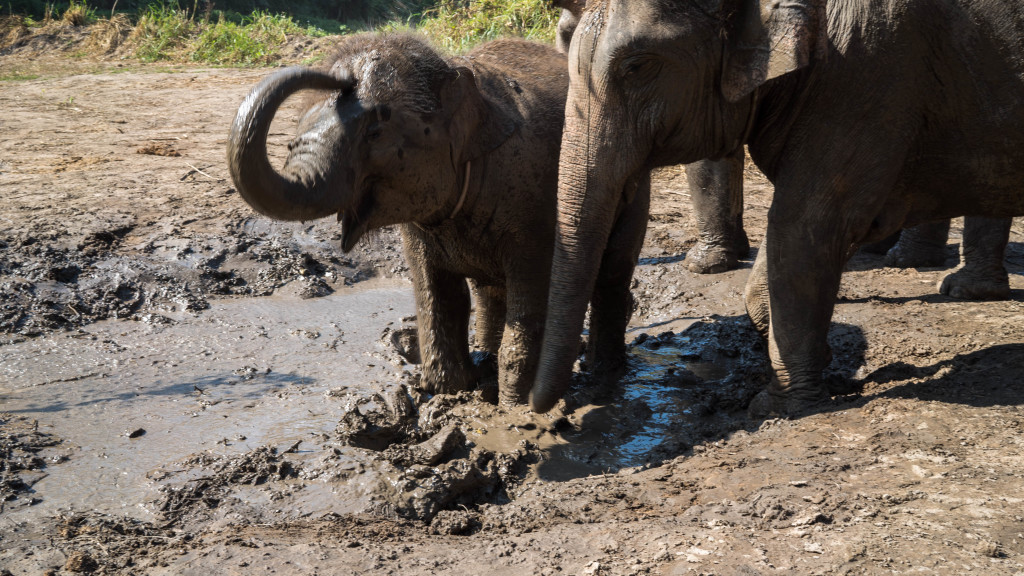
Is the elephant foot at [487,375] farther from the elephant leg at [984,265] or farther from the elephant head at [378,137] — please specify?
the elephant leg at [984,265]

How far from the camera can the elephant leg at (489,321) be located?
562 cm

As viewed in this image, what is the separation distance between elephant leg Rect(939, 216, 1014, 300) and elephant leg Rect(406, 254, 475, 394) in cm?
325

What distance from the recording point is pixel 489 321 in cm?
567

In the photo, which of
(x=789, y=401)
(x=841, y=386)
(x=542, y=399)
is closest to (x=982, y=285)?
(x=841, y=386)

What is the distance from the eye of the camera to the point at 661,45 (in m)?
3.91

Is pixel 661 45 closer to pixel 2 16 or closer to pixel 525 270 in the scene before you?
pixel 525 270

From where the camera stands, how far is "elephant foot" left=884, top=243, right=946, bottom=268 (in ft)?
22.5

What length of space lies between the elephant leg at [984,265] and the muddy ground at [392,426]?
12 cm

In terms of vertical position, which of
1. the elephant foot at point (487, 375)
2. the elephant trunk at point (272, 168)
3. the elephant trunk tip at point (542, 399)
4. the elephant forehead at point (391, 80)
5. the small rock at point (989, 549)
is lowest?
the elephant foot at point (487, 375)

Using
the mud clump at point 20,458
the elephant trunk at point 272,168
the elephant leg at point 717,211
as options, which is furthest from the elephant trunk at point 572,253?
the elephant leg at point 717,211

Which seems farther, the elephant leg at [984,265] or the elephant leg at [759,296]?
the elephant leg at [984,265]

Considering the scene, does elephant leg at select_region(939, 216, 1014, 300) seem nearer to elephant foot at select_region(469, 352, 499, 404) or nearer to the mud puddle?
elephant foot at select_region(469, 352, 499, 404)

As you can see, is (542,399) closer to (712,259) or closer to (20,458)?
(20,458)

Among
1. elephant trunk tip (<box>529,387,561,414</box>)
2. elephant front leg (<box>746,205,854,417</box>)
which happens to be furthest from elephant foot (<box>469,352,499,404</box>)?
elephant front leg (<box>746,205,854,417</box>)
